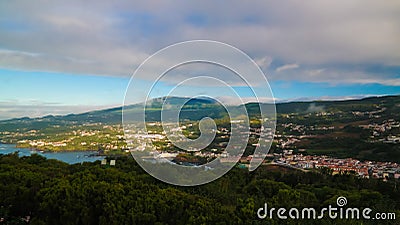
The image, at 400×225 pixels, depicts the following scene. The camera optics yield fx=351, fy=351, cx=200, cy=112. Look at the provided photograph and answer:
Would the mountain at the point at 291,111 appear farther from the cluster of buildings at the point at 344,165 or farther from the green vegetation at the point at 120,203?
the green vegetation at the point at 120,203

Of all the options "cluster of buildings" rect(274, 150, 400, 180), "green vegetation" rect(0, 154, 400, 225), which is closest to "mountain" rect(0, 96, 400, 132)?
"cluster of buildings" rect(274, 150, 400, 180)

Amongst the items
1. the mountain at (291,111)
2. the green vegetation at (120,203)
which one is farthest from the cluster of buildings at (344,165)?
the mountain at (291,111)

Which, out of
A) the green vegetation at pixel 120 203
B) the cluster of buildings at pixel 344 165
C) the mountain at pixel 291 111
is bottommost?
the cluster of buildings at pixel 344 165

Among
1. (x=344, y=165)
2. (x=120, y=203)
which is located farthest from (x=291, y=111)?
(x=120, y=203)

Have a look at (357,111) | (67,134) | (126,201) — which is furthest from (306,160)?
(67,134)

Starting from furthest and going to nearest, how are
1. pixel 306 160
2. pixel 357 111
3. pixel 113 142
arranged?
pixel 357 111, pixel 113 142, pixel 306 160

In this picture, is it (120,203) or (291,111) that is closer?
(120,203)

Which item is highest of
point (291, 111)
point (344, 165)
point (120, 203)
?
point (291, 111)

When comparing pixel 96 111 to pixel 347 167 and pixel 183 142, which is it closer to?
pixel 347 167

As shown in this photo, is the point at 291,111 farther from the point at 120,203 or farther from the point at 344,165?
the point at 120,203

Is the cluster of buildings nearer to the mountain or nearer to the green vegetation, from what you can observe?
the green vegetation

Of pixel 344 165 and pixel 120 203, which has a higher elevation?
pixel 120 203
